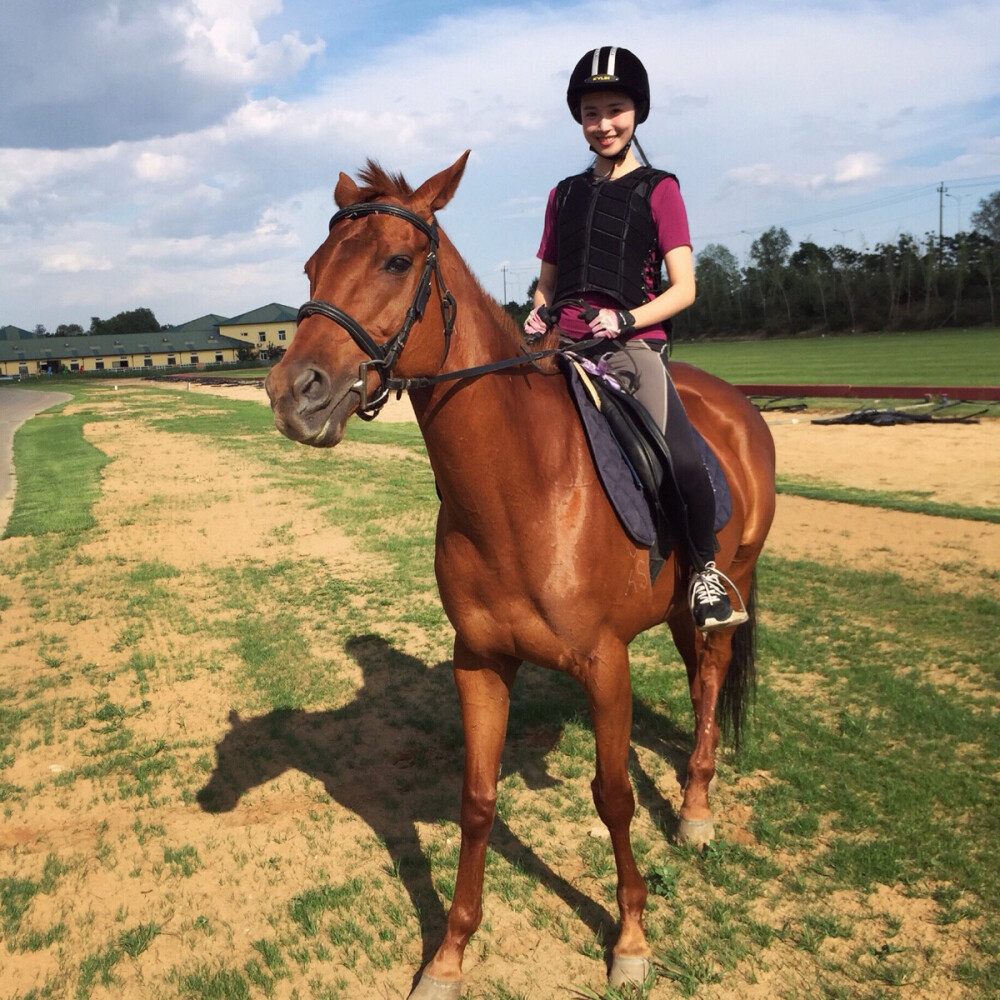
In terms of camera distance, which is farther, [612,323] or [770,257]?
[770,257]

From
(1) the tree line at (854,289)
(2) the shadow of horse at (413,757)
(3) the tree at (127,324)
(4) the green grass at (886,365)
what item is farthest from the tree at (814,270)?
(3) the tree at (127,324)

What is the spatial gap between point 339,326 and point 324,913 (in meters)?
2.66

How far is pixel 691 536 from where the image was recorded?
3.52 meters

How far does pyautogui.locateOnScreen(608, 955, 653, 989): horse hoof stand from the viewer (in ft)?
10.3

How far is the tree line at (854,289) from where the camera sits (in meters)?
68.3

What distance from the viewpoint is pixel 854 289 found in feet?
259

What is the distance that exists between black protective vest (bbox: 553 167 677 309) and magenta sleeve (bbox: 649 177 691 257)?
0.03 m

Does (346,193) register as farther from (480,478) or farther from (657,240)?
(657,240)

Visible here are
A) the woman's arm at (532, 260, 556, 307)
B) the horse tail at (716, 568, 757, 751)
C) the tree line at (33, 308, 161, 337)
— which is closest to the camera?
the woman's arm at (532, 260, 556, 307)

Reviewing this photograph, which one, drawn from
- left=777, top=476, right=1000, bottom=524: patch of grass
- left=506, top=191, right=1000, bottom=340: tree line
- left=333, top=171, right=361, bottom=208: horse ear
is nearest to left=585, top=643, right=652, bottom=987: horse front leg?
left=333, top=171, right=361, bottom=208: horse ear

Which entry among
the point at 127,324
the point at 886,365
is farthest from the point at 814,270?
the point at 127,324

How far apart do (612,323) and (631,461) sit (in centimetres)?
56

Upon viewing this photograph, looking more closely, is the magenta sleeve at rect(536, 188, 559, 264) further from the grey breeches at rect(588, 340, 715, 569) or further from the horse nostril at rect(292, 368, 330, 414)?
the horse nostril at rect(292, 368, 330, 414)

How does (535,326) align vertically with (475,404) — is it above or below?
above
